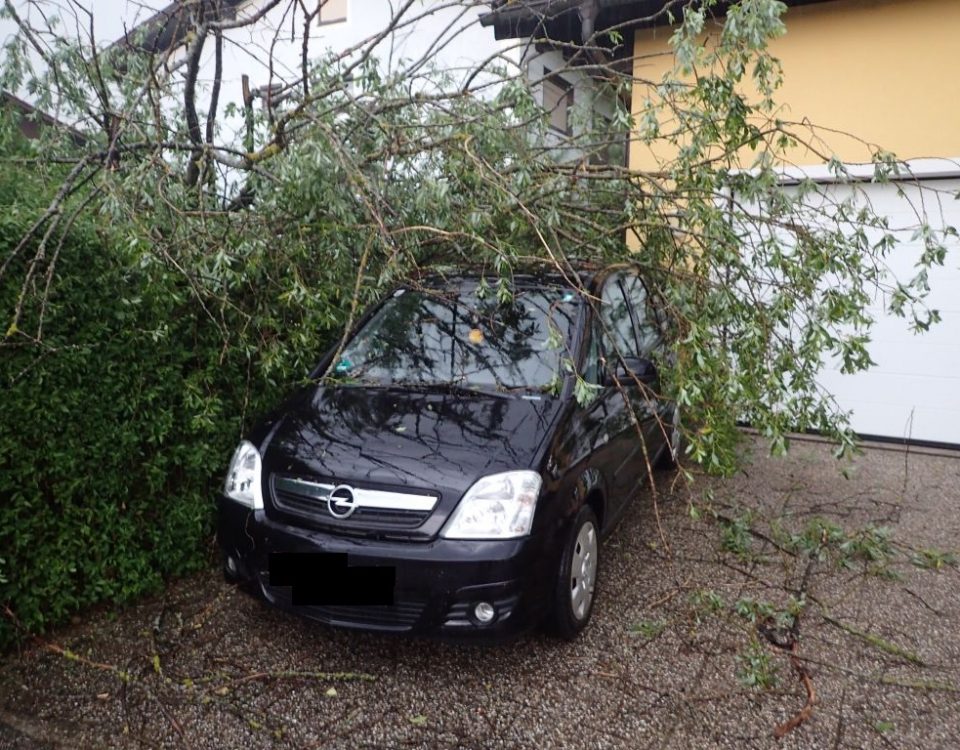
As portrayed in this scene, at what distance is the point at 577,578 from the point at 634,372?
1075 mm

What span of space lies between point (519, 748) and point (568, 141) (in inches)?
159

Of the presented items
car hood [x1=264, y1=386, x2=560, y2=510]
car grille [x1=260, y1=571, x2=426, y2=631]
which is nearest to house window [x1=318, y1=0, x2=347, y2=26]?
car hood [x1=264, y1=386, x2=560, y2=510]

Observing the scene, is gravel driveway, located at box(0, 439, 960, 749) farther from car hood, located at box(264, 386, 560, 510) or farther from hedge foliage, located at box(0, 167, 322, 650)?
car hood, located at box(264, 386, 560, 510)

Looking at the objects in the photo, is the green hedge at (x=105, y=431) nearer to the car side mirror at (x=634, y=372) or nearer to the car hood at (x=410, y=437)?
the car hood at (x=410, y=437)

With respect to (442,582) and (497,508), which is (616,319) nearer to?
(497,508)

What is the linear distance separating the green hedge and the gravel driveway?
283mm

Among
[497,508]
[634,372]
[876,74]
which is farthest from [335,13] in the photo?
[497,508]

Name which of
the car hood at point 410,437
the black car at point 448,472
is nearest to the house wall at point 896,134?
the black car at point 448,472

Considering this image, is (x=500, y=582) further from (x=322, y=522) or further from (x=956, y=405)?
(x=956, y=405)

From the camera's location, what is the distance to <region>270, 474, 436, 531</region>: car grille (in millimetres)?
2818

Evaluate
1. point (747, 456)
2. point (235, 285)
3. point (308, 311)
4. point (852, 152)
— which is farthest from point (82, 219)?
point (852, 152)

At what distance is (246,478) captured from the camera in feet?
10.5

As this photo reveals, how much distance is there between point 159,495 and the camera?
143 inches

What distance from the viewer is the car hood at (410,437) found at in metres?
2.89
